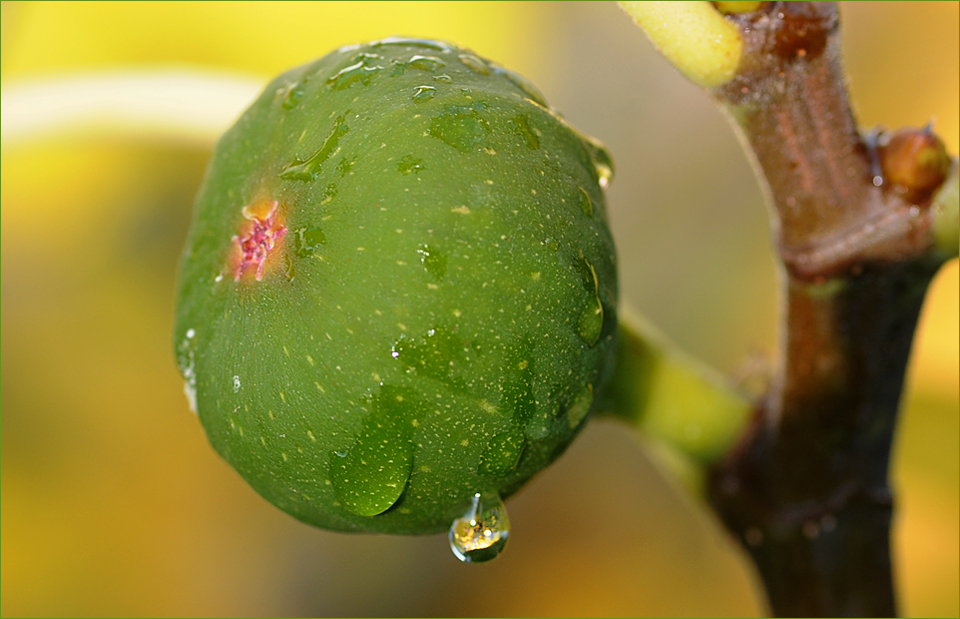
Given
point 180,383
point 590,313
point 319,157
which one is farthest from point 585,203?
point 180,383

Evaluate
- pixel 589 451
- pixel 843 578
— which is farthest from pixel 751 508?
pixel 589 451

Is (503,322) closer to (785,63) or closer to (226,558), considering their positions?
(785,63)

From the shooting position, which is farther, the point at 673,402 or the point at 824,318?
the point at 673,402

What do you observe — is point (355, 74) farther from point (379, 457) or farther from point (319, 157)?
point (379, 457)

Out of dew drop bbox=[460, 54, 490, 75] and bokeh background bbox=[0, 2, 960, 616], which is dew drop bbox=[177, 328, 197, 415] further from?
bokeh background bbox=[0, 2, 960, 616]

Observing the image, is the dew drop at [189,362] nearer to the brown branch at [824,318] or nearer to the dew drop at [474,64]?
the dew drop at [474,64]

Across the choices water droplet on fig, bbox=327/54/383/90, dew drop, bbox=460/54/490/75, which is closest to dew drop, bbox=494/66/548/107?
dew drop, bbox=460/54/490/75

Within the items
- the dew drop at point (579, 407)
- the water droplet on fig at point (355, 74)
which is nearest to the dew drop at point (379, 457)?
the dew drop at point (579, 407)
